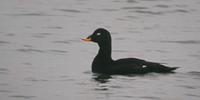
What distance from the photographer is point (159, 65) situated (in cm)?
1659

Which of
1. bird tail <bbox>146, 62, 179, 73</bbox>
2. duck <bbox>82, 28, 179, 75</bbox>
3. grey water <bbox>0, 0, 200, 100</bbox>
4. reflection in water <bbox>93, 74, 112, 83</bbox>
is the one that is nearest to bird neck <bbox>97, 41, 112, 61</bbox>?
duck <bbox>82, 28, 179, 75</bbox>

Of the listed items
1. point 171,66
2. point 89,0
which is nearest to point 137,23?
point 89,0

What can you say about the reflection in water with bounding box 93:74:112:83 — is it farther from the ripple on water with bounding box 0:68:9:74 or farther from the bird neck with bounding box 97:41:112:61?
the ripple on water with bounding box 0:68:9:74

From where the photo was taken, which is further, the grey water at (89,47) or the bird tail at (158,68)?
the bird tail at (158,68)

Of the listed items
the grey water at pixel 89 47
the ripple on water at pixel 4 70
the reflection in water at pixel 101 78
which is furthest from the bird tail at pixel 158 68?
the ripple on water at pixel 4 70

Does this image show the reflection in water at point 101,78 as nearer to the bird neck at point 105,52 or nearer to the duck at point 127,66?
the duck at point 127,66

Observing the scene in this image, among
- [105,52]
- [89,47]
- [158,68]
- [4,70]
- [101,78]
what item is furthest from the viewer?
[89,47]

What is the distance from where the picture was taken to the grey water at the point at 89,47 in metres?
15.3

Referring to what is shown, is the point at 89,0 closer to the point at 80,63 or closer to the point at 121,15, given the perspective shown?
the point at 121,15

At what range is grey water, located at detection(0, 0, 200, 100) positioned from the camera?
15.3 metres

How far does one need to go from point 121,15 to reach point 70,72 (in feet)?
23.1

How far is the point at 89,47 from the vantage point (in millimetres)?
19797

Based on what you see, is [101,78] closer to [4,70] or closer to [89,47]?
[4,70]

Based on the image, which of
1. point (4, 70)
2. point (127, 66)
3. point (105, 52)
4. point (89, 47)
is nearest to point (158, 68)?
point (127, 66)
